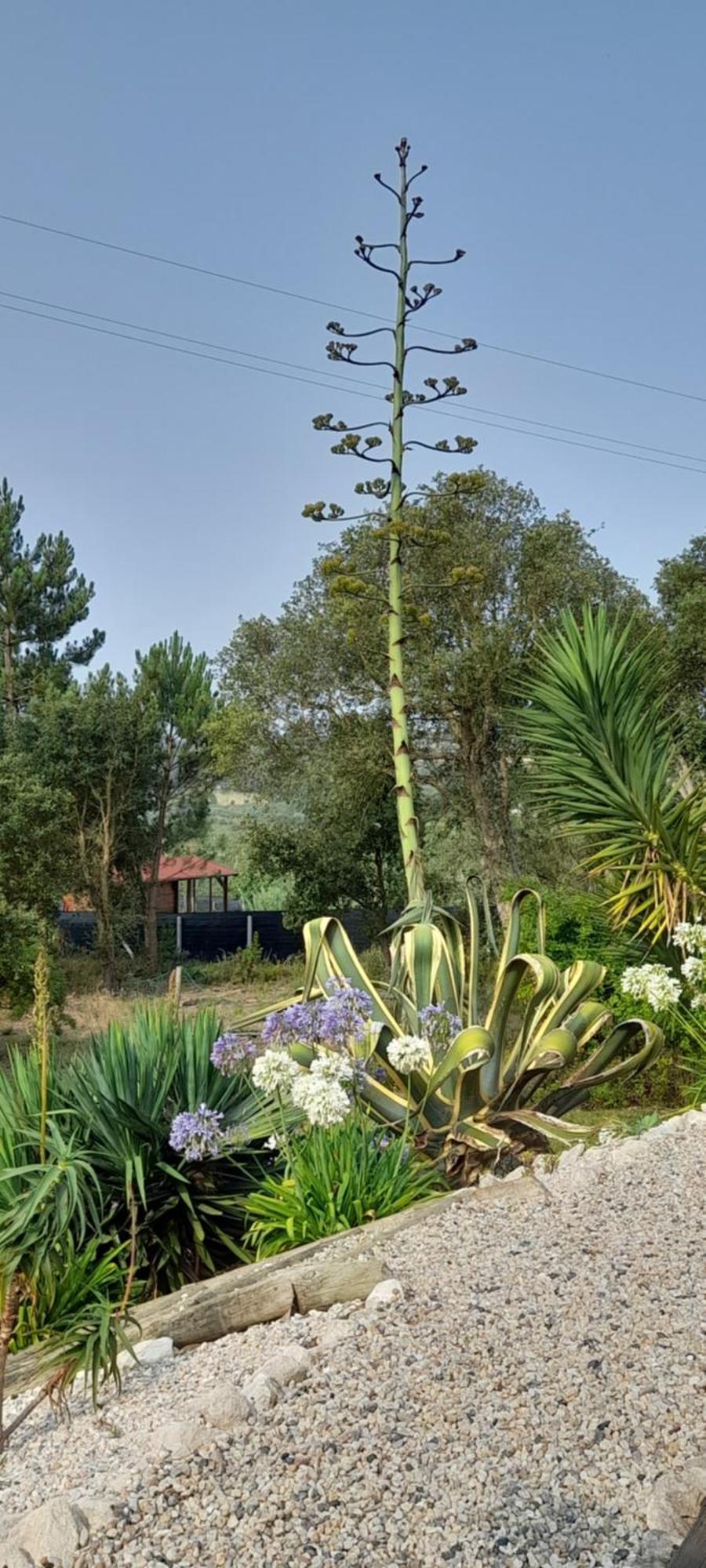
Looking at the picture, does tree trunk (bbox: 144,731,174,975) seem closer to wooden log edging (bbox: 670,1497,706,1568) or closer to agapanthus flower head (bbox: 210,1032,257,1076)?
agapanthus flower head (bbox: 210,1032,257,1076)

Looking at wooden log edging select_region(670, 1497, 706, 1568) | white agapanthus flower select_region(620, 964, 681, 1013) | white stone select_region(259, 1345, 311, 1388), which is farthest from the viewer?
white agapanthus flower select_region(620, 964, 681, 1013)

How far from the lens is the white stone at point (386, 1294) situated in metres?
2.96

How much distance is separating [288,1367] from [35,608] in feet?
72.8

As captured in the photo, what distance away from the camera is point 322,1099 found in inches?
139

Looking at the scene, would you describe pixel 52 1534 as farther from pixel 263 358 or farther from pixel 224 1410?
pixel 263 358

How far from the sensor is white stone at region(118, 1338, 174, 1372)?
2.88 m

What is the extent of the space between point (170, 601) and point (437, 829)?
19.9 feet

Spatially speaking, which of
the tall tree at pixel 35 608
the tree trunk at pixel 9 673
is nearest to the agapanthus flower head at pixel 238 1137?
the tree trunk at pixel 9 673

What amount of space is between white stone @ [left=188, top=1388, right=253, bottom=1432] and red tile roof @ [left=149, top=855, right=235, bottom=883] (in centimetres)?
2449

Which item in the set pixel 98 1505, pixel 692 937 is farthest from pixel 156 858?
pixel 98 1505

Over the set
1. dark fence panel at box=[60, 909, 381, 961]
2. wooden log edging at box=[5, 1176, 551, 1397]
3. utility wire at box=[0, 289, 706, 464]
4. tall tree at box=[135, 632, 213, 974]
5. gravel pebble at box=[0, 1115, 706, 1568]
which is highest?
utility wire at box=[0, 289, 706, 464]

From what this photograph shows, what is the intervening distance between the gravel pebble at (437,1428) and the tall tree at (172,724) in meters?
19.3

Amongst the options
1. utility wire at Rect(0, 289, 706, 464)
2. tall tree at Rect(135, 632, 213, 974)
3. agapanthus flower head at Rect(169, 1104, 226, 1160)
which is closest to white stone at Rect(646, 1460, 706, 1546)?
agapanthus flower head at Rect(169, 1104, 226, 1160)

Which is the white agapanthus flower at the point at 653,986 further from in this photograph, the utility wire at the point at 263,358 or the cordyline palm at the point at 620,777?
the utility wire at the point at 263,358
